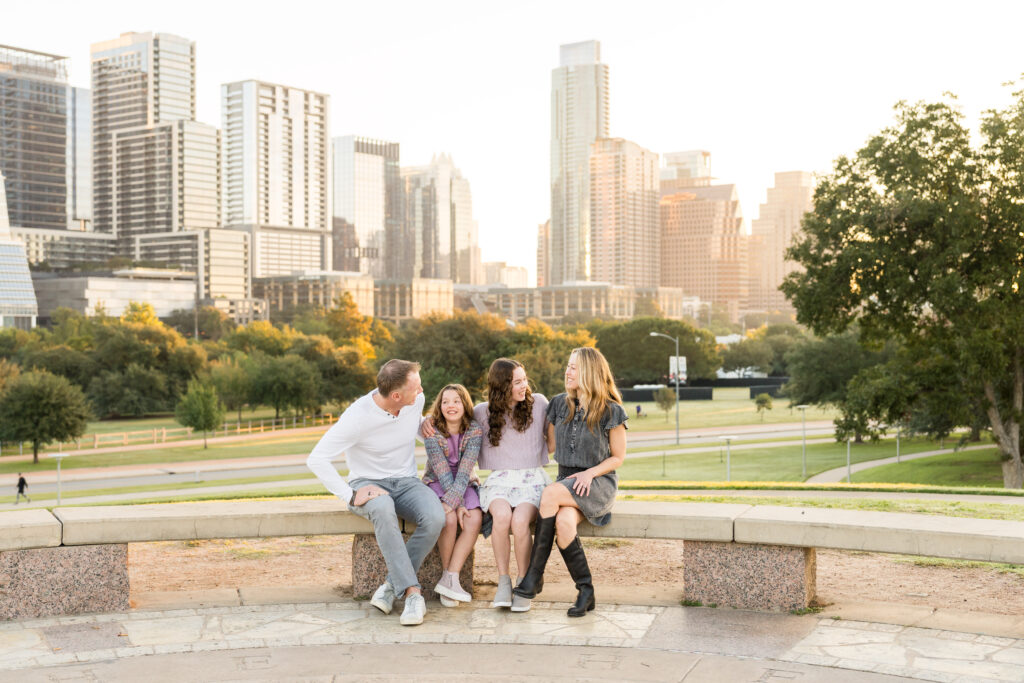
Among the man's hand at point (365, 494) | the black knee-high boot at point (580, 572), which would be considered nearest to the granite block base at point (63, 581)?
Answer: the man's hand at point (365, 494)

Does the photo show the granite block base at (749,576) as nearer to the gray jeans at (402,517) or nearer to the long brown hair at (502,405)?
the long brown hair at (502,405)

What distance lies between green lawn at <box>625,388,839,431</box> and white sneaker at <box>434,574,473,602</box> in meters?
55.6

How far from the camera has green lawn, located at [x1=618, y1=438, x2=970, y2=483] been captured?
36.4 metres

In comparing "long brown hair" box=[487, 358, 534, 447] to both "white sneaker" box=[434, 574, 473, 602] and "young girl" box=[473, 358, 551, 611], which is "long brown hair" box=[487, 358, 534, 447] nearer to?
"young girl" box=[473, 358, 551, 611]

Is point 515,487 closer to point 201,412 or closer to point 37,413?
point 37,413

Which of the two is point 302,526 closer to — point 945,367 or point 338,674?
point 338,674

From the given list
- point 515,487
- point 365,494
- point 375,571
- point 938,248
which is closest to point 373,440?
point 365,494

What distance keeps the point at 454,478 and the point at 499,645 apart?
143 centimetres

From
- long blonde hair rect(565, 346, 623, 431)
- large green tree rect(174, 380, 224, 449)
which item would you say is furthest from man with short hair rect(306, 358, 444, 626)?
large green tree rect(174, 380, 224, 449)

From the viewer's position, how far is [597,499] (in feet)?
22.4

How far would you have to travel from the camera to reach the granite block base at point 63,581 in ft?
21.7

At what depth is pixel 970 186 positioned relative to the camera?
27.4 metres

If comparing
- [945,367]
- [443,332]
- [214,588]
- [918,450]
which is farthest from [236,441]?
[214,588]

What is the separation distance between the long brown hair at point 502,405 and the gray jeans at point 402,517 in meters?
0.65
